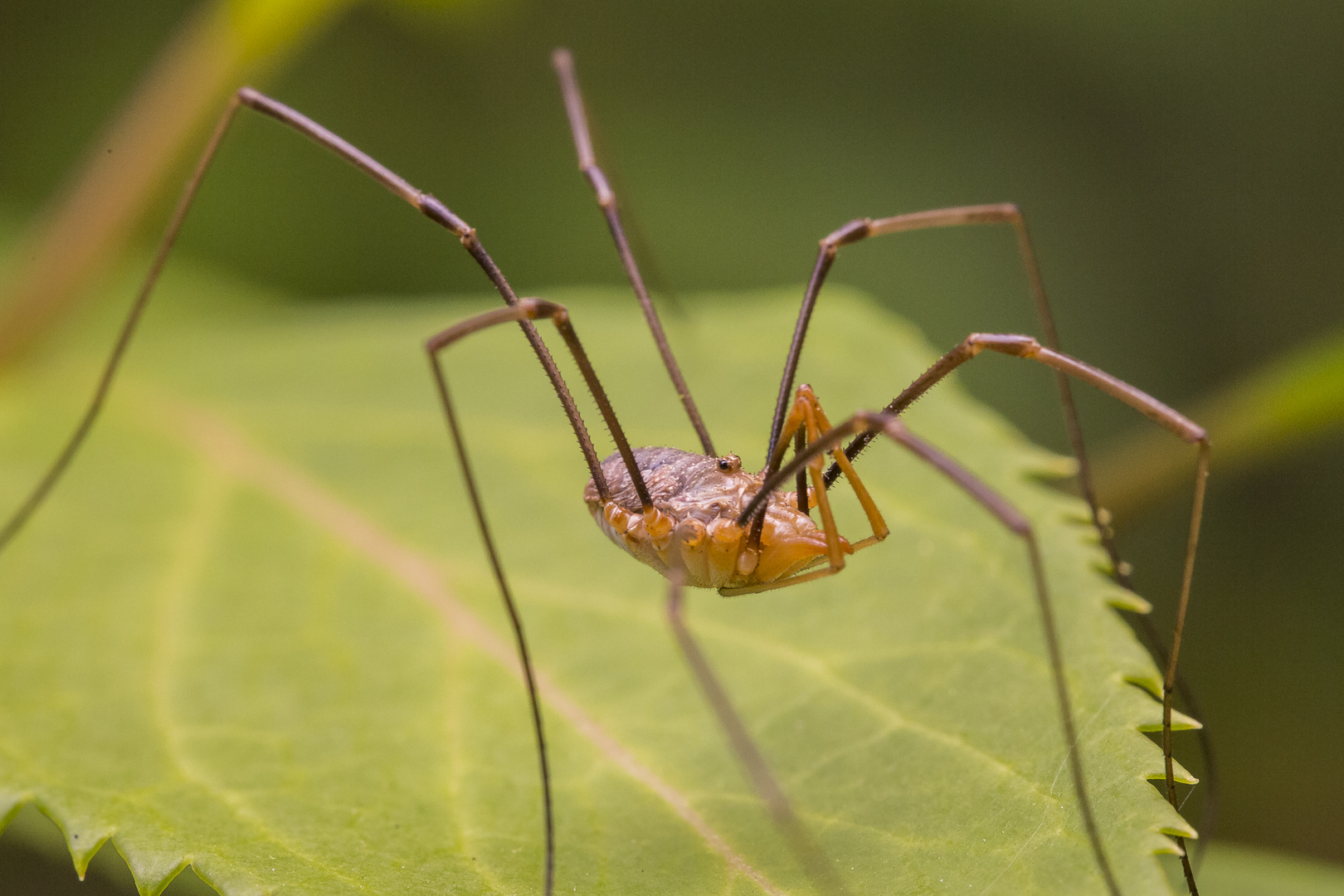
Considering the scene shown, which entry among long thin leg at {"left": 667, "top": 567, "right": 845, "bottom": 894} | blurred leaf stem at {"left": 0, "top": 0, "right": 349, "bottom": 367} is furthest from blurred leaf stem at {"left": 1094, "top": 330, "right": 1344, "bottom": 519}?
blurred leaf stem at {"left": 0, "top": 0, "right": 349, "bottom": 367}

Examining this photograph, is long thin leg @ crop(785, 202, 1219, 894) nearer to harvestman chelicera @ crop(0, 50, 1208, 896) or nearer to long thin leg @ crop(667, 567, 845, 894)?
harvestman chelicera @ crop(0, 50, 1208, 896)

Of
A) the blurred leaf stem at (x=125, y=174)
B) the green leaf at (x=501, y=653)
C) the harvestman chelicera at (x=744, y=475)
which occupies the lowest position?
the green leaf at (x=501, y=653)

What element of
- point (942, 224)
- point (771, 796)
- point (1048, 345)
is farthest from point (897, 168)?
point (771, 796)

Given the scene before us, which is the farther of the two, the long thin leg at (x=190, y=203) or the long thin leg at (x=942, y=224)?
the long thin leg at (x=190, y=203)

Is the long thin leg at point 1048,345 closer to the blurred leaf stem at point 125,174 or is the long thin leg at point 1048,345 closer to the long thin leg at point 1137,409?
the long thin leg at point 1137,409

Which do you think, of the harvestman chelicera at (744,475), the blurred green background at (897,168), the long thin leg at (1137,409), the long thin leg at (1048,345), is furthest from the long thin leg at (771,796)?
the blurred green background at (897,168)
